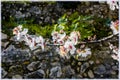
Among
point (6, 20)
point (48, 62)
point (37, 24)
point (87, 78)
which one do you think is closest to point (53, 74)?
point (48, 62)

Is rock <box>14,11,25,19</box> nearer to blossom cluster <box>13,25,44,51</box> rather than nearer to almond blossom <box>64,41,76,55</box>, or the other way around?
blossom cluster <box>13,25,44,51</box>

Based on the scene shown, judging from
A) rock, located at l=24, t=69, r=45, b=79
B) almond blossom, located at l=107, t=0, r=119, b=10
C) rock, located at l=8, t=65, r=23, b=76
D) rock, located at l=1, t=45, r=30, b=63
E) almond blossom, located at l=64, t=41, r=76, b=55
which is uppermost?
almond blossom, located at l=107, t=0, r=119, b=10

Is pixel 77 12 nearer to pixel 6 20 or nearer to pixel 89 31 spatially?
pixel 89 31

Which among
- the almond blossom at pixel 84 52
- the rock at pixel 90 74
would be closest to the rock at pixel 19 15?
the almond blossom at pixel 84 52

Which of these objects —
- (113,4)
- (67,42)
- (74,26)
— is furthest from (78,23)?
(113,4)

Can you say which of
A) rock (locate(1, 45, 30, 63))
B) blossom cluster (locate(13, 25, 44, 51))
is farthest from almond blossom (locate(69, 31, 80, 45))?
rock (locate(1, 45, 30, 63))

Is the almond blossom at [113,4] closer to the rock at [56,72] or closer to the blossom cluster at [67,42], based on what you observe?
the blossom cluster at [67,42]
